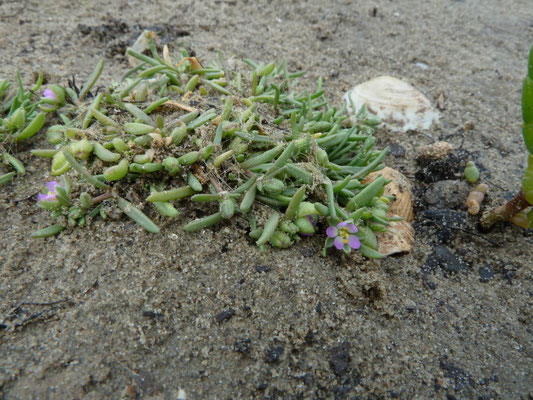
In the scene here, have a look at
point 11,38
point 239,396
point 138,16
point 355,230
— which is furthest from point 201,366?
point 138,16

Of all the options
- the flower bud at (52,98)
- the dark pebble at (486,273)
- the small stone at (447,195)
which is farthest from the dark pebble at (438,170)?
the flower bud at (52,98)

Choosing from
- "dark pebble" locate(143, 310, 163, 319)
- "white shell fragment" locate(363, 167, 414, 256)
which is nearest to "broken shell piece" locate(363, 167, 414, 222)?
"white shell fragment" locate(363, 167, 414, 256)

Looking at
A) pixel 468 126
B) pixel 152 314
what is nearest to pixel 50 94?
pixel 152 314

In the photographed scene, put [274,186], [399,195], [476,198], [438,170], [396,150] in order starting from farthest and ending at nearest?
[396,150] < [438,170] < [476,198] < [399,195] < [274,186]

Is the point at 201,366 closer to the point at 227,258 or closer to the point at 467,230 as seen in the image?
the point at 227,258

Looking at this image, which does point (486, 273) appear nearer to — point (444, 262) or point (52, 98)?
point (444, 262)

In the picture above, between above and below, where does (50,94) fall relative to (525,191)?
above

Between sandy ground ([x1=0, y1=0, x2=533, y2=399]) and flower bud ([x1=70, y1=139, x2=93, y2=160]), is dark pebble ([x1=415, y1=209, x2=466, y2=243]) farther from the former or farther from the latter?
flower bud ([x1=70, y1=139, x2=93, y2=160])
